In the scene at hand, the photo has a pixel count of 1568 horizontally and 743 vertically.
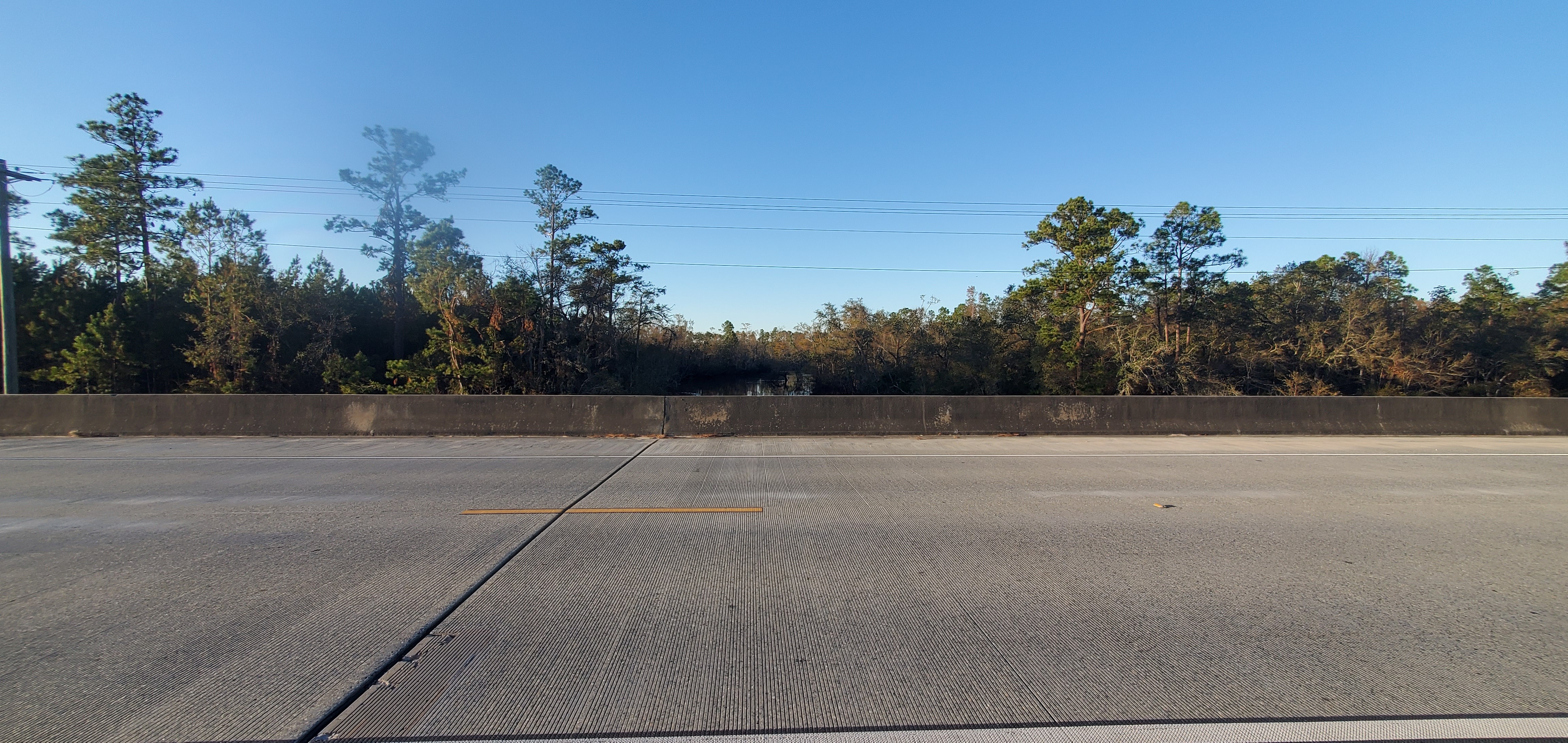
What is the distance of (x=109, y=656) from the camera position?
11.0ft

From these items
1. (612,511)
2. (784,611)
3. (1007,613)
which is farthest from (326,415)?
(1007,613)

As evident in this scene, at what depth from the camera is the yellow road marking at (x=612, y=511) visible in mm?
6512

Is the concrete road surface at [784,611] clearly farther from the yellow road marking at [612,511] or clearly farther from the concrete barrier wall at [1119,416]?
the concrete barrier wall at [1119,416]

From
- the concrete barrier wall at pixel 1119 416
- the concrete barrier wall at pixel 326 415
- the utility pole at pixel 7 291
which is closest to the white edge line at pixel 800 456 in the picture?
the concrete barrier wall at pixel 1119 416

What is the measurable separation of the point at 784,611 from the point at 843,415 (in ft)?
32.7

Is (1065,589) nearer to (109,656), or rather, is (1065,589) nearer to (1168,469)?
(109,656)

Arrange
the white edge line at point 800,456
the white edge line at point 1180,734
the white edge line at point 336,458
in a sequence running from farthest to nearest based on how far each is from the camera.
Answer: the white edge line at point 800,456
the white edge line at point 336,458
the white edge line at point 1180,734

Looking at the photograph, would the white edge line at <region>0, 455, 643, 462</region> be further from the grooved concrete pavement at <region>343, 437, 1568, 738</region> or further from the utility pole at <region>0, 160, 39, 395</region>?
the utility pole at <region>0, 160, 39, 395</region>

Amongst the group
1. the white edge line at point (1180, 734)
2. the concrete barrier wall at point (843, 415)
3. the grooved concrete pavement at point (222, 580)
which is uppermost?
the concrete barrier wall at point (843, 415)

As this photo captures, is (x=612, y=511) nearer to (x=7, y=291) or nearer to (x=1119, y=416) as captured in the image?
(x=1119, y=416)

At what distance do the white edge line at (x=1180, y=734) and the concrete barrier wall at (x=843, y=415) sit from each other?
35.2 feet

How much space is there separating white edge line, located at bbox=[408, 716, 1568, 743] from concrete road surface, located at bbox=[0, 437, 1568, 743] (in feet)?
0.06

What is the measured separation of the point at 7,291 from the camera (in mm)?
14172

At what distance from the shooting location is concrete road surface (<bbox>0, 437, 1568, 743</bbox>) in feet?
9.24
